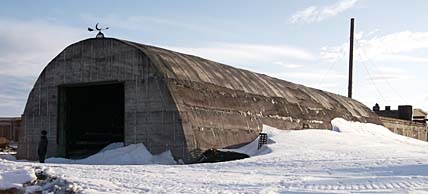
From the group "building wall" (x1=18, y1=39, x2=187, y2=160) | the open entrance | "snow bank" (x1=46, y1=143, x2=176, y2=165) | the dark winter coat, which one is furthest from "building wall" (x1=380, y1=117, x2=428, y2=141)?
the dark winter coat

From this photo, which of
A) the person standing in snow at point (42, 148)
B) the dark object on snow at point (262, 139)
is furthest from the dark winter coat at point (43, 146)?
the dark object on snow at point (262, 139)

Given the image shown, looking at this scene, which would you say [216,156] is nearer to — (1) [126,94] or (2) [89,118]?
(1) [126,94]

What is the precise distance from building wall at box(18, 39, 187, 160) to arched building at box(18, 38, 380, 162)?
0.11ft

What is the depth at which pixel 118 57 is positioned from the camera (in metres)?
20.5

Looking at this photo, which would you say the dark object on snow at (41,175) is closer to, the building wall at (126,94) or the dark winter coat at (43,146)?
the building wall at (126,94)

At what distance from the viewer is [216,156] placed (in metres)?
18.5

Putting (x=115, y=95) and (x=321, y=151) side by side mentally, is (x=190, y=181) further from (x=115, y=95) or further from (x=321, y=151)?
(x=115, y=95)

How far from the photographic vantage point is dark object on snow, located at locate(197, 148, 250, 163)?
18.3 metres

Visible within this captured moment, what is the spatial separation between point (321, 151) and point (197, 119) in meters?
4.52

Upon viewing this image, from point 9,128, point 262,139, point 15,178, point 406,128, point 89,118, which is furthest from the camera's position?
point 406,128

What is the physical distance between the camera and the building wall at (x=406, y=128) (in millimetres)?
40031

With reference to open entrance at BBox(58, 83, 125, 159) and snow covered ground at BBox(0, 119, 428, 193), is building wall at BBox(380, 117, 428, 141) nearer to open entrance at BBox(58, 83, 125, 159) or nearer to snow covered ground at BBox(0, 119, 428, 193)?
open entrance at BBox(58, 83, 125, 159)

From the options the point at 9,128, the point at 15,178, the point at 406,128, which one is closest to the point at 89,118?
the point at 15,178

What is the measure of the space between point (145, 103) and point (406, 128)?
2848 cm
